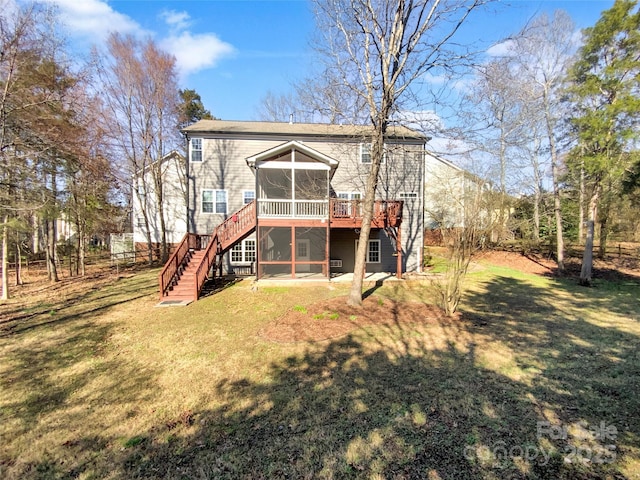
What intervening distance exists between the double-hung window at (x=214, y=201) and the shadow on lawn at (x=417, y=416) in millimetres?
11303

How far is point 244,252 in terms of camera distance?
1534 centimetres

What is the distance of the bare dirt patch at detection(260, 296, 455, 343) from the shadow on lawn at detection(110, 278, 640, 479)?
80 centimetres

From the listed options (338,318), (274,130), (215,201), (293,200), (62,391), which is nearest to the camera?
(62,391)

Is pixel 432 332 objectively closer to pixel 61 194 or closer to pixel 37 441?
pixel 37 441

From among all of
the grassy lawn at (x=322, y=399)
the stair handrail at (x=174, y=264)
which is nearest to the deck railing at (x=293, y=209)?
the stair handrail at (x=174, y=264)

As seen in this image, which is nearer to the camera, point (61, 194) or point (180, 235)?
point (61, 194)

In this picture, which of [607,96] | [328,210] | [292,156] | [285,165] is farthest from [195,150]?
[607,96]

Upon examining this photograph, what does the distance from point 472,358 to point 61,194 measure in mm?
16904

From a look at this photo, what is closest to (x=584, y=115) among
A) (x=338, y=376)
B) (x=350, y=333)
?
(x=350, y=333)

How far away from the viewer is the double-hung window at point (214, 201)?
15414 mm

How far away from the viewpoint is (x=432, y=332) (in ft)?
22.7

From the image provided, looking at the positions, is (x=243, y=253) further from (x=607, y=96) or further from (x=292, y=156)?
(x=607, y=96)

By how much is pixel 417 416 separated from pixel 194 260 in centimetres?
1092

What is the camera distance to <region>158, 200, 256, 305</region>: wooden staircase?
10.4 m
